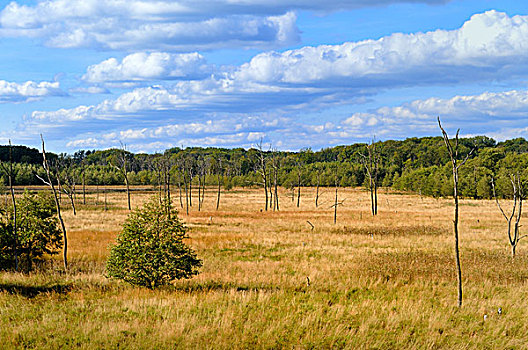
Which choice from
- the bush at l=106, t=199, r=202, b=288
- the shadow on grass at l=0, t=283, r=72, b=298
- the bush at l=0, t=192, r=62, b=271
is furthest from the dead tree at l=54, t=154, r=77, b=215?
the bush at l=106, t=199, r=202, b=288

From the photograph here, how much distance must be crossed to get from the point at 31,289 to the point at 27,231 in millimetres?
4003

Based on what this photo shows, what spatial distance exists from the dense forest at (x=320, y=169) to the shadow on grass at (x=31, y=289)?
1319 inches

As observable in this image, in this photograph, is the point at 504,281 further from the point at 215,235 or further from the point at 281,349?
the point at 215,235

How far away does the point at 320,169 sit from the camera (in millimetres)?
130875

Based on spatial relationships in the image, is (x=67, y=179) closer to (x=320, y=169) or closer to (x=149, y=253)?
(x=149, y=253)

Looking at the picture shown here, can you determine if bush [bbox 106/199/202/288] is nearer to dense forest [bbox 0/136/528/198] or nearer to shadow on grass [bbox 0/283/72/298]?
shadow on grass [bbox 0/283/72/298]

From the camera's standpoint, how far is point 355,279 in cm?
1595

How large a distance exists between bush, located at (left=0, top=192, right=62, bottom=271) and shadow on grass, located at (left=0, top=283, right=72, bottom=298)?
2534 millimetres

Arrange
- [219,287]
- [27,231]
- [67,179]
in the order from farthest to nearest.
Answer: [67,179], [27,231], [219,287]

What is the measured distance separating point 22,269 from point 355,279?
A: 40.5 feet

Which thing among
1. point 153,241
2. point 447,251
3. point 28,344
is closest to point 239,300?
point 153,241

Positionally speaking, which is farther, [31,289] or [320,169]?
[320,169]

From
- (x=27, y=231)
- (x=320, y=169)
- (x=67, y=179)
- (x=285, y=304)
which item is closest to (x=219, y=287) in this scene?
(x=285, y=304)

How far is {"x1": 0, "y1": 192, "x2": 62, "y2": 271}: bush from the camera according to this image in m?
16.2
